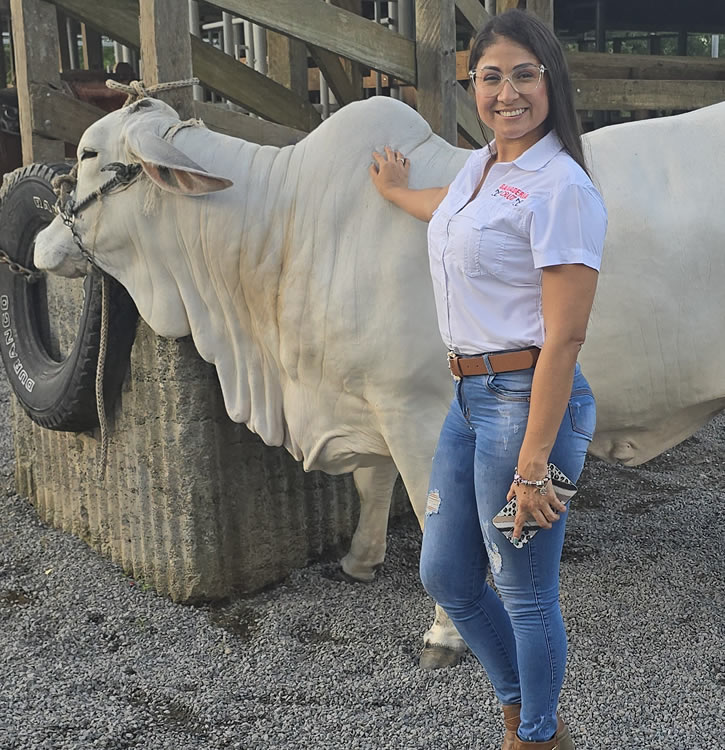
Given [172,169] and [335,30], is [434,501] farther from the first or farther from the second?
[335,30]

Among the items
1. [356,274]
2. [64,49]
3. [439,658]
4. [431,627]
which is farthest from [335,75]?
[64,49]

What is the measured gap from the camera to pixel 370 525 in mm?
3656

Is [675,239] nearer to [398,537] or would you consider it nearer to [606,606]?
[606,606]

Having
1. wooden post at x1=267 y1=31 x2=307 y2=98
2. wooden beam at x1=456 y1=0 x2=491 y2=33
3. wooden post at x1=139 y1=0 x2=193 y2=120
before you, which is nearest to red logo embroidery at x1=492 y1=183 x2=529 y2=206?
wooden post at x1=139 y1=0 x2=193 y2=120

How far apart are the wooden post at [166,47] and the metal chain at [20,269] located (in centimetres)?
103

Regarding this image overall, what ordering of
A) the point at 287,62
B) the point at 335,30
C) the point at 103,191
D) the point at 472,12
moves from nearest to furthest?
the point at 103,191 → the point at 335,30 → the point at 472,12 → the point at 287,62

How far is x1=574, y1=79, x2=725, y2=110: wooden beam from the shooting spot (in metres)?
5.77

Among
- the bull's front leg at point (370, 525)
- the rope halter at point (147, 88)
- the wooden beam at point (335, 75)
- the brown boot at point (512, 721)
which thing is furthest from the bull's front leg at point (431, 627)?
the wooden beam at point (335, 75)

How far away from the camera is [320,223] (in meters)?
2.90

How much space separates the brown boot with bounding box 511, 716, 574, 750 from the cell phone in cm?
→ 51

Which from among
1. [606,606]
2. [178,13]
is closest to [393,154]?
[178,13]

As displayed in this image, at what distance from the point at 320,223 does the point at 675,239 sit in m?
1.08

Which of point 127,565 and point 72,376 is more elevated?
point 72,376

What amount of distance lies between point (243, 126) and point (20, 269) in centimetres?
113
